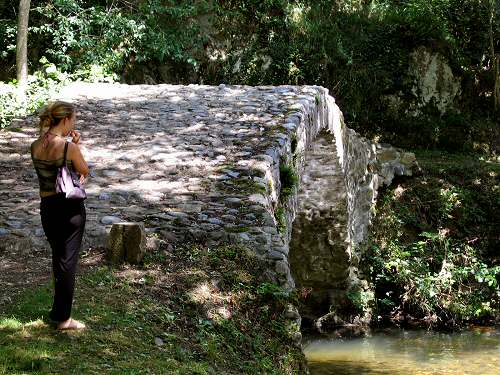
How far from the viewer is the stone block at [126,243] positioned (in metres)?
4.71

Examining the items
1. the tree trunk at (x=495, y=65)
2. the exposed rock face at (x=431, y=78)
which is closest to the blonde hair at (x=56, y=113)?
the exposed rock face at (x=431, y=78)

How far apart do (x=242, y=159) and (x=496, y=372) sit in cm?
508

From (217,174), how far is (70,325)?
118 inches

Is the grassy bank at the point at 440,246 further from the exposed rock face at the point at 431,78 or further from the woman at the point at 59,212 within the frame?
the woman at the point at 59,212

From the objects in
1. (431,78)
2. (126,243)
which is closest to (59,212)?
(126,243)

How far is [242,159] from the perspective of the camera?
22.2 feet

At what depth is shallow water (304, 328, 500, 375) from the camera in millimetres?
9398

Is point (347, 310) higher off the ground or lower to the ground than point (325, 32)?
lower

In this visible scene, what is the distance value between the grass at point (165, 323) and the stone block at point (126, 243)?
11 cm

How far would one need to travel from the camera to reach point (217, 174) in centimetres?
646

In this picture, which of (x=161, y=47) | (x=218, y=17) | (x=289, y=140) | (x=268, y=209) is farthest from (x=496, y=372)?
(x=218, y=17)

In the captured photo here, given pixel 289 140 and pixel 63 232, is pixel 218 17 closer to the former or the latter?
pixel 289 140

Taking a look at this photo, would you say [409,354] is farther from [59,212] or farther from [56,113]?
[56,113]

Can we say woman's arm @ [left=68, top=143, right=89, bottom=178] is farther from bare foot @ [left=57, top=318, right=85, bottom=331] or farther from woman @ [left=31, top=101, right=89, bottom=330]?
bare foot @ [left=57, top=318, right=85, bottom=331]
